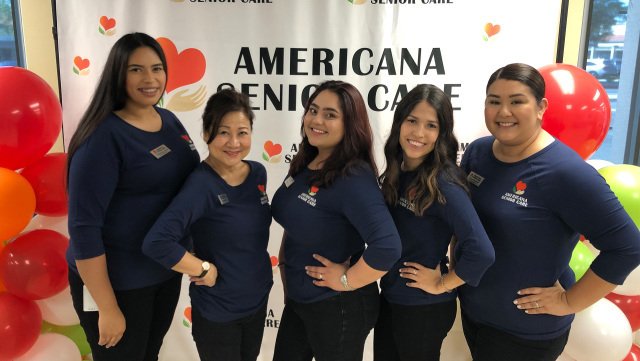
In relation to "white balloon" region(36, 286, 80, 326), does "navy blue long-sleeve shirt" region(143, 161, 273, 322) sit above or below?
above

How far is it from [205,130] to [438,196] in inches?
30.9

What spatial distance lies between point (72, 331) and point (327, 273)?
1656 millimetres

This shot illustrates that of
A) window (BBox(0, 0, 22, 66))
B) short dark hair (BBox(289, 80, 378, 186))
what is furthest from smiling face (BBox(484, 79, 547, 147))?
window (BBox(0, 0, 22, 66))

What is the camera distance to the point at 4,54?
2.87 m

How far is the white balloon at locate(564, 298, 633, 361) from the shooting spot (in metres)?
1.90

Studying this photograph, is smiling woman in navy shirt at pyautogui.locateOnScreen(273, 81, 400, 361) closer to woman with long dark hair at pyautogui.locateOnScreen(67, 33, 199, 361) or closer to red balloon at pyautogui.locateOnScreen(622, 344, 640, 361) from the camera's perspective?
woman with long dark hair at pyautogui.locateOnScreen(67, 33, 199, 361)

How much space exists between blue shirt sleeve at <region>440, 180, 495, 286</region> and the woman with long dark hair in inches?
34.7

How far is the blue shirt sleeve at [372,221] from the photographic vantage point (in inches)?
54.1

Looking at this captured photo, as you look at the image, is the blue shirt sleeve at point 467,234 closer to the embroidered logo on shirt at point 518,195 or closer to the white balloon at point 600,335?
the embroidered logo on shirt at point 518,195

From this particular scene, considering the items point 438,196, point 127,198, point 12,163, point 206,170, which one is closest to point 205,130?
point 206,170

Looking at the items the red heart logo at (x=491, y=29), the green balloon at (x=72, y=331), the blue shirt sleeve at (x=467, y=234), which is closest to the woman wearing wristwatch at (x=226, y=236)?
the blue shirt sleeve at (x=467, y=234)

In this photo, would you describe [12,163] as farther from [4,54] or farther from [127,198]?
[4,54]

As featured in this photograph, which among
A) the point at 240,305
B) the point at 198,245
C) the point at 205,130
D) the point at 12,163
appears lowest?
the point at 240,305

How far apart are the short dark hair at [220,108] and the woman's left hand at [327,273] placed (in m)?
0.53
